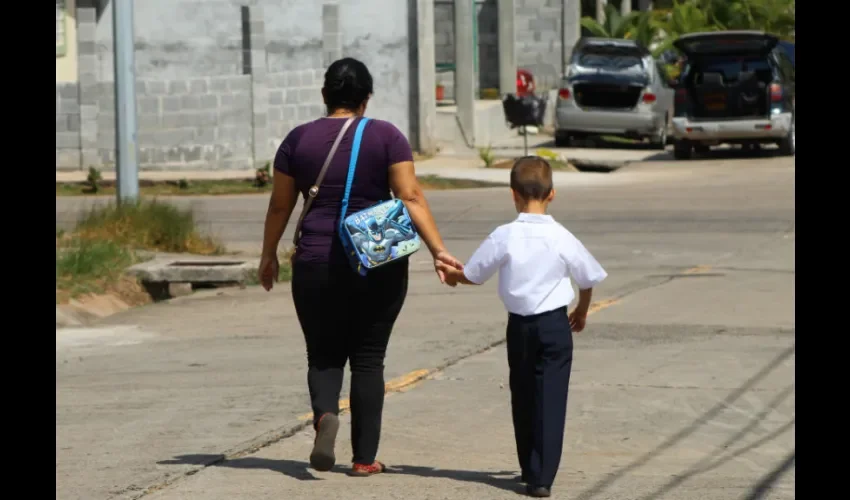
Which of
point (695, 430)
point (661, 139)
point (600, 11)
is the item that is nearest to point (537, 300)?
point (695, 430)

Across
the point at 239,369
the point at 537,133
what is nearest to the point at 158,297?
the point at 239,369

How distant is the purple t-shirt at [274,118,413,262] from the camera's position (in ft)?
22.0

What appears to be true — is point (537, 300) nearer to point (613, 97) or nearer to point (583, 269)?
point (583, 269)

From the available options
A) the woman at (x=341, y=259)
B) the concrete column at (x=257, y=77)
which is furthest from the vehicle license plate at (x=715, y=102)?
the woman at (x=341, y=259)

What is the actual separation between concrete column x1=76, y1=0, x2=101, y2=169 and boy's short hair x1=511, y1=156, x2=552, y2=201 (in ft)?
65.7

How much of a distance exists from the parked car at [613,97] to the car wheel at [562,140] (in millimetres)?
196

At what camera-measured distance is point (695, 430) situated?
8.20 metres

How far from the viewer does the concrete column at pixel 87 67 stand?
25609 millimetres

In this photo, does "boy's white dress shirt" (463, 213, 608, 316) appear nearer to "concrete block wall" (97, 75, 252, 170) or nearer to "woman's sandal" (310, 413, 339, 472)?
"woman's sandal" (310, 413, 339, 472)

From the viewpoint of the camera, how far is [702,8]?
42.9 m

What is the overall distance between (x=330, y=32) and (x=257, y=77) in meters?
1.99

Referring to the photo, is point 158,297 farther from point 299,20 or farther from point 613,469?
point 299,20

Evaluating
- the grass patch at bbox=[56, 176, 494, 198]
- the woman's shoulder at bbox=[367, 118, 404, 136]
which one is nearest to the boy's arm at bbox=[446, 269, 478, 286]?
the woman's shoulder at bbox=[367, 118, 404, 136]
